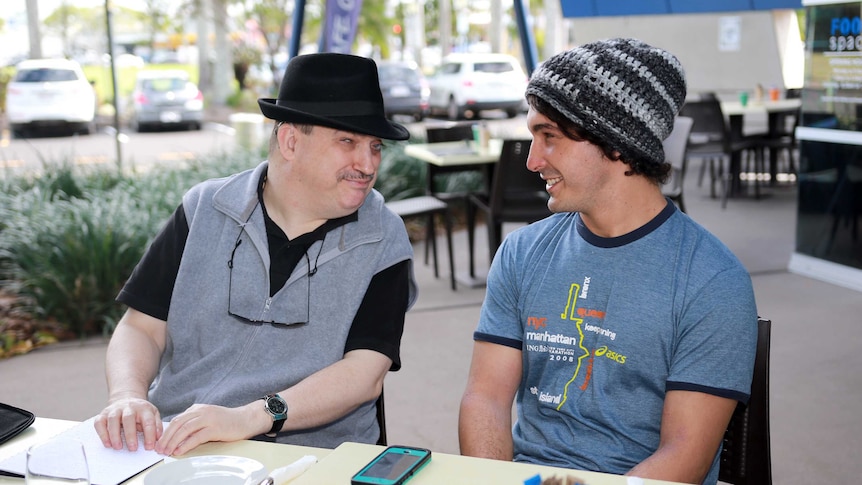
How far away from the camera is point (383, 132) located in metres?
2.45

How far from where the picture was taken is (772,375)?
191 inches

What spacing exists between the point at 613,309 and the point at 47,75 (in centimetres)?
1551

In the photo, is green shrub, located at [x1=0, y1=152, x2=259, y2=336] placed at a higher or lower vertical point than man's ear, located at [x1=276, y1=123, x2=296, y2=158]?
lower

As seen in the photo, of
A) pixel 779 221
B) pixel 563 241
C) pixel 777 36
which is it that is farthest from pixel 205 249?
pixel 777 36

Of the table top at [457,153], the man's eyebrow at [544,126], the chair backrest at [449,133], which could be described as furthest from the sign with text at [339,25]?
the man's eyebrow at [544,126]

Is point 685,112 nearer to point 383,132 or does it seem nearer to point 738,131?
point 738,131

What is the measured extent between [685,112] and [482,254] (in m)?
3.56

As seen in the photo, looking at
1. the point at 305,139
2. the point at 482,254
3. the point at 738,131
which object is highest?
the point at 305,139

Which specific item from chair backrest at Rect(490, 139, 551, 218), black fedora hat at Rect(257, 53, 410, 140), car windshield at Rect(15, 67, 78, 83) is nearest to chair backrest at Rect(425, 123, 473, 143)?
chair backrest at Rect(490, 139, 551, 218)

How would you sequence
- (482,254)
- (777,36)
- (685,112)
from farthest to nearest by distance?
(777,36), (685,112), (482,254)

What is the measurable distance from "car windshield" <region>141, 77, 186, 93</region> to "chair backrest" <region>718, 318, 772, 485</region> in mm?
19305

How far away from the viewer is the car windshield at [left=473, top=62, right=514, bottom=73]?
22.2m

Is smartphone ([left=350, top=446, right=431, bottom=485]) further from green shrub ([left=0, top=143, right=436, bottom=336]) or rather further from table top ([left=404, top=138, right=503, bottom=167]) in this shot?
table top ([left=404, top=138, right=503, bottom=167])

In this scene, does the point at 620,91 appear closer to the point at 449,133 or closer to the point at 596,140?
the point at 596,140
